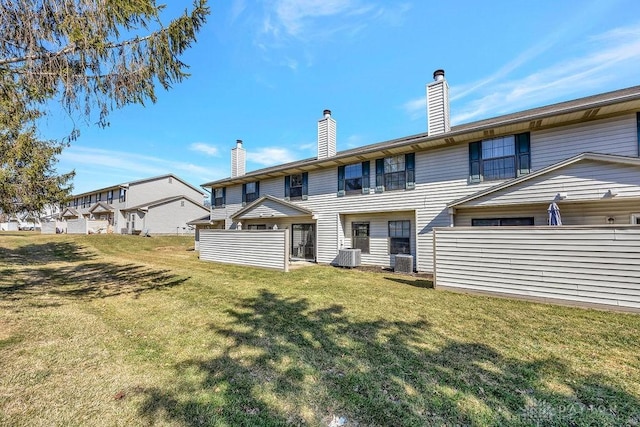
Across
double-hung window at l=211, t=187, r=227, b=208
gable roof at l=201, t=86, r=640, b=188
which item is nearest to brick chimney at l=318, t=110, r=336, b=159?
gable roof at l=201, t=86, r=640, b=188

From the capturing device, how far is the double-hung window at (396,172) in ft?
37.3

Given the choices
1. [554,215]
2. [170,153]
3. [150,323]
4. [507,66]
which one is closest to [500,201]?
[554,215]

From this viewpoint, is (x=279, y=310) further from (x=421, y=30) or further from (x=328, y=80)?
(x=328, y=80)

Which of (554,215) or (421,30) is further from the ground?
(421,30)

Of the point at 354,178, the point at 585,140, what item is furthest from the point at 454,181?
the point at 354,178

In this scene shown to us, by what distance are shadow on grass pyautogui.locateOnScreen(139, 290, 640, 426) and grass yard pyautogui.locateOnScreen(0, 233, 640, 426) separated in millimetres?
18

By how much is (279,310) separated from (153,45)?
622 cm

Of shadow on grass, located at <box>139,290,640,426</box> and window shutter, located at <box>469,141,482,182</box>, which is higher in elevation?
window shutter, located at <box>469,141,482,182</box>

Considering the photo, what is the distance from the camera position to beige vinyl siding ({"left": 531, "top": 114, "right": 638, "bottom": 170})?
7.68 meters

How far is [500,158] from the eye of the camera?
377 inches

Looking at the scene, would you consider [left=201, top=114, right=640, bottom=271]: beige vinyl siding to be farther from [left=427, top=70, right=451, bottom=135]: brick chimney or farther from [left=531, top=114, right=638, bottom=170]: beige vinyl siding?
[left=427, top=70, right=451, bottom=135]: brick chimney

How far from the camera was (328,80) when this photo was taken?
14.4 m

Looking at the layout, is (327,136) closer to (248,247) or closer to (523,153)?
(248,247)

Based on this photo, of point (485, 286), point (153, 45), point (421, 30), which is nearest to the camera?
point (153, 45)
